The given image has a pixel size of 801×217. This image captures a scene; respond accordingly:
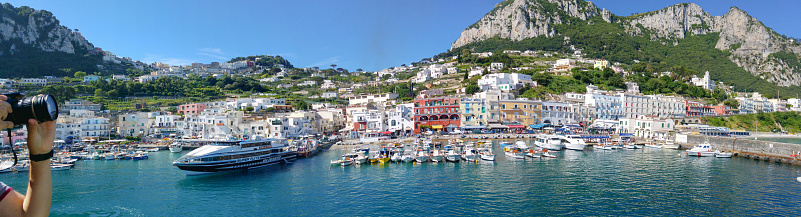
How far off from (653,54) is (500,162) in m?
125

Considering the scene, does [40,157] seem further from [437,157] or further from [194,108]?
[194,108]

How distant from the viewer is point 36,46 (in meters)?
115

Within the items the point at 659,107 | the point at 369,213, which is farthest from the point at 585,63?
the point at 369,213

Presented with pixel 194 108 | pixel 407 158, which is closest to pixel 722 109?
pixel 407 158

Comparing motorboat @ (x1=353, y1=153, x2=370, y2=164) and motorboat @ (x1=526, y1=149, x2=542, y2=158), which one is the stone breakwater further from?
motorboat @ (x1=353, y1=153, x2=370, y2=164)

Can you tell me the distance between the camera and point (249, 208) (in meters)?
22.5

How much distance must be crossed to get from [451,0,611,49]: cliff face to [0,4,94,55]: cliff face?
5407 inches

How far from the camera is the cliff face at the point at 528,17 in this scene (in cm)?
15325

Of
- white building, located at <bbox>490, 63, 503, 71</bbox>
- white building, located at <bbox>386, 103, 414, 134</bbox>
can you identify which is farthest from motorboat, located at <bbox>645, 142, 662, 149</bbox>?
white building, located at <bbox>490, 63, 503, 71</bbox>

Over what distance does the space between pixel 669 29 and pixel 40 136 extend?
184m

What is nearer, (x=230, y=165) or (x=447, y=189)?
(x=447, y=189)

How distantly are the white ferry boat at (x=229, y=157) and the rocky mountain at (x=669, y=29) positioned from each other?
11787cm

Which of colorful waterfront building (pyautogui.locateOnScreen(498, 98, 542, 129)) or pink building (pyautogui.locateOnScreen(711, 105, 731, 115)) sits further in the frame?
pink building (pyautogui.locateOnScreen(711, 105, 731, 115))

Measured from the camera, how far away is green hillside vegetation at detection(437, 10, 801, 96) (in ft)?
402
